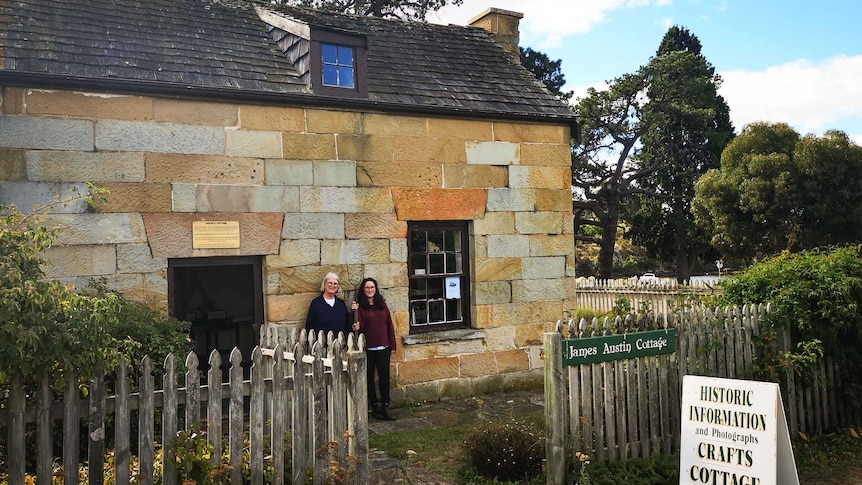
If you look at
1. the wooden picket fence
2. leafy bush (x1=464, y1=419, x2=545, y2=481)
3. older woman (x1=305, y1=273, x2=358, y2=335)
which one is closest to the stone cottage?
older woman (x1=305, y1=273, x2=358, y2=335)

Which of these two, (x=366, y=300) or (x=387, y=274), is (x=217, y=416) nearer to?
(x=366, y=300)

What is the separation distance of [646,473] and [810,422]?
2808mm

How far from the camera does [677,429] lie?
658cm

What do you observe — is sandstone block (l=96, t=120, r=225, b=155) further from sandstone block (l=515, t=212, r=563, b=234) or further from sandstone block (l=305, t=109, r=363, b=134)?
sandstone block (l=515, t=212, r=563, b=234)

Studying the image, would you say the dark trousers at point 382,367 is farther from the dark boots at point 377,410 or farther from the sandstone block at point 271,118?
the sandstone block at point 271,118

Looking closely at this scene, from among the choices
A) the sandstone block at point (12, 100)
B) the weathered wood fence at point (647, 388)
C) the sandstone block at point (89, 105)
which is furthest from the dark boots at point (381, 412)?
the sandstone block at point (12, 100)

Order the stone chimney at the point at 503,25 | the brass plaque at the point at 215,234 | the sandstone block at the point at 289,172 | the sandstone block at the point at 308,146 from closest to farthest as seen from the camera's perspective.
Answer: the brass plaque at the point at 215,234, the sandstone block at the point at 289,172, the sandstone block at the point at 308,146, the stone chimney at the point at 503,25

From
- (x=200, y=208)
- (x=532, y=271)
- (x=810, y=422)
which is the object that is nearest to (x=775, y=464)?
(x=810, y=422)

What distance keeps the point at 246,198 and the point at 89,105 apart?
78.9 inches

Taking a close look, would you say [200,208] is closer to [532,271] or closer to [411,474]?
[411,474]

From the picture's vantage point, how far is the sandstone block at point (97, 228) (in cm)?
731

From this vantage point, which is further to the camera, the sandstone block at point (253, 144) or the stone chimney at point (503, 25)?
the stone chimney at point (503, 25)

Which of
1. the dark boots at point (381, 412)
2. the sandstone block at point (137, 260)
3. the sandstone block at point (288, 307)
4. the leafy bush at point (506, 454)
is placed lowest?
the dark boots at point (381, 412)

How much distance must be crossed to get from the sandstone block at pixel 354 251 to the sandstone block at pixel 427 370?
1.50 m
